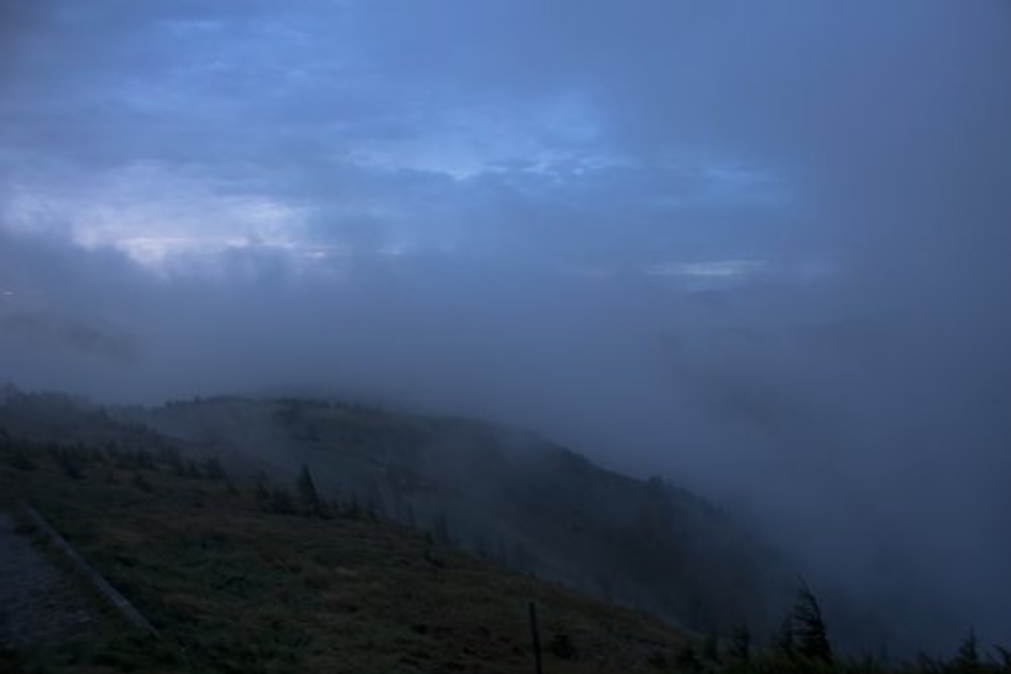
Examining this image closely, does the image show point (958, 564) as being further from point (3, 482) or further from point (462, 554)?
point (3, 482)

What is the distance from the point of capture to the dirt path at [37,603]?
980 cm

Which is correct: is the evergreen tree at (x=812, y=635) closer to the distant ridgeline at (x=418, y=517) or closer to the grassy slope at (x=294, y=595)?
the distant ridgeline at (x=418, y=517)

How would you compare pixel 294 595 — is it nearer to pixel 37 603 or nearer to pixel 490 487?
pixel 37 603

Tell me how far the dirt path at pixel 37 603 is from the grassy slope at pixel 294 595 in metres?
0.56

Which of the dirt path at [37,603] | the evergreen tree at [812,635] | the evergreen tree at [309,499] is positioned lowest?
the evergreen tree at [812,635]

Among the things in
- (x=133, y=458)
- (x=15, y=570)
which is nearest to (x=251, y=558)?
(x=15, y=570)

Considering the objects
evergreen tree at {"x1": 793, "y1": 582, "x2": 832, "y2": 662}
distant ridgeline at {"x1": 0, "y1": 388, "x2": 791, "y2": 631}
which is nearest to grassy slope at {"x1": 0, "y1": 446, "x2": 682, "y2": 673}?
evergreen tree at {"x1": 793, "y1": 582, "x2": 832, "y2": 662}

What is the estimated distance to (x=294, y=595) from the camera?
577 inches

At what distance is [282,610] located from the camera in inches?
524

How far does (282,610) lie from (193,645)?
10.5 ft

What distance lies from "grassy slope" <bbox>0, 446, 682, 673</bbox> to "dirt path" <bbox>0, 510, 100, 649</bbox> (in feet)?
1.83

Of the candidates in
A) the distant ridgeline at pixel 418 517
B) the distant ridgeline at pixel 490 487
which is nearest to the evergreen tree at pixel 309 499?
the distant ridgeline at pixel 418 517

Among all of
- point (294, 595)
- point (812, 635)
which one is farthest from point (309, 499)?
point (812, 635)

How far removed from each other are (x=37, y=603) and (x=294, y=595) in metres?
4.39
